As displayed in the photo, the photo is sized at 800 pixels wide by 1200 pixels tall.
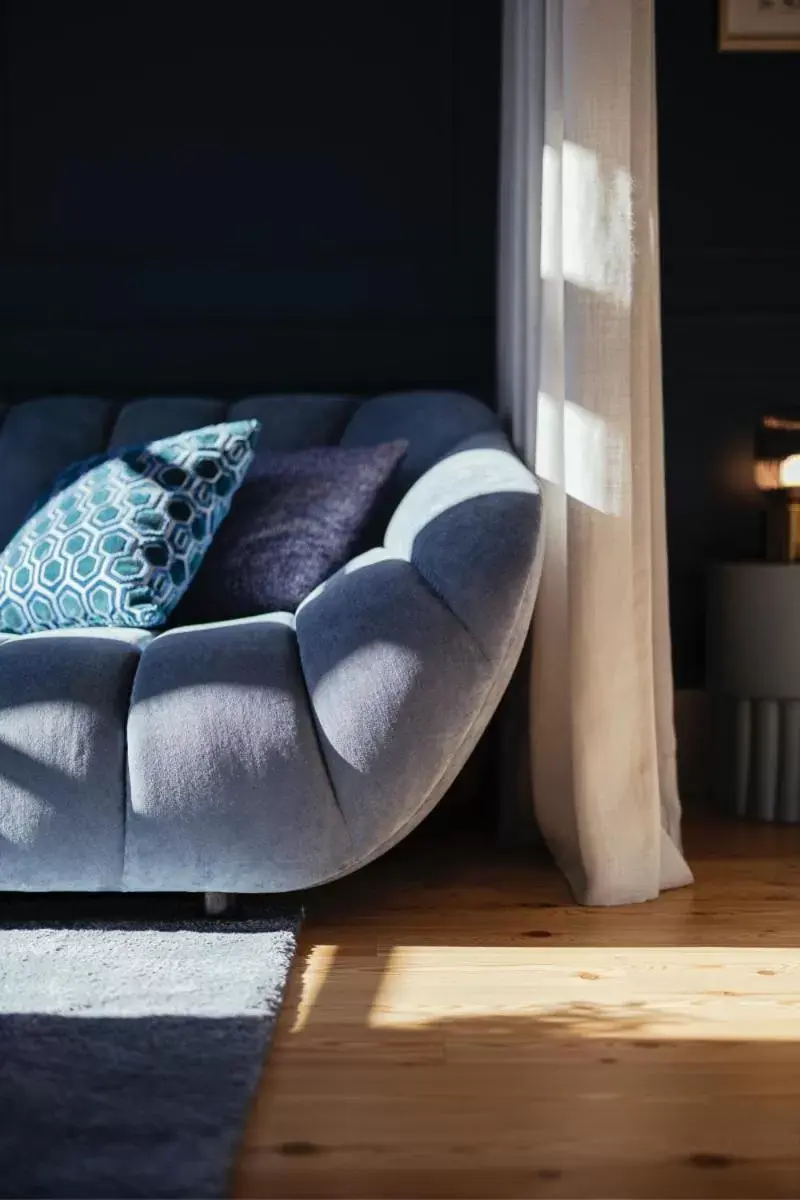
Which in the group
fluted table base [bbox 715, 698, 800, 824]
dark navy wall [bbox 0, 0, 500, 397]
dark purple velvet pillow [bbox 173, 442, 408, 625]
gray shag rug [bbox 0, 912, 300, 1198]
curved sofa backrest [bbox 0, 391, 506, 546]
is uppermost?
dark navy wall [bbox 0, 0, 500, 397]

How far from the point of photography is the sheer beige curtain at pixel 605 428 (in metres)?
2.15

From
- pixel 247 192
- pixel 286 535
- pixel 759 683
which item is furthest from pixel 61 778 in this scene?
pixel 247 192

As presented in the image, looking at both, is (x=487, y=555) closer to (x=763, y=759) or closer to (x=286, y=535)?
(x=286, y=535)

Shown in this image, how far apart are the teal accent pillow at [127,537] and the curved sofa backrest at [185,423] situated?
0.32m

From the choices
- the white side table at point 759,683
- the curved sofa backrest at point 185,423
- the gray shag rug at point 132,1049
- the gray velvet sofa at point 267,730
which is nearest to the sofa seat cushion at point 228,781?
the gray velvet sofa at point 267,730

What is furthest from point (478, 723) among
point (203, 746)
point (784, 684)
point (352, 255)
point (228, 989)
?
point (352, 255)

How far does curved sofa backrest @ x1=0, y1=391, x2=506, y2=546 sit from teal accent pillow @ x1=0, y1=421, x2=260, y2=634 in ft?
1.05

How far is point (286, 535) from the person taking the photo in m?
2.41

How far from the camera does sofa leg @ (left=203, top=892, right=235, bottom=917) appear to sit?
2068 millimetres

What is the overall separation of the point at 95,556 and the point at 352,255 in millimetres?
1232

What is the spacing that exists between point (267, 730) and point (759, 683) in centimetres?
130

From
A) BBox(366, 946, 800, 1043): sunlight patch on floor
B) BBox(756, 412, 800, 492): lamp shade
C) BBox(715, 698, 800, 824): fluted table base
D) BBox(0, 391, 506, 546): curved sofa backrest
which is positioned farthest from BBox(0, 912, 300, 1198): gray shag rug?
BBox(756, 412, 800, 492): lamp shade

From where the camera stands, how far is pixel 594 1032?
5.46 ft

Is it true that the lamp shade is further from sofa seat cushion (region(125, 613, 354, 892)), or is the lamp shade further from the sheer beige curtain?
sofa seat cushion (region(125, 613, 354, 892))
